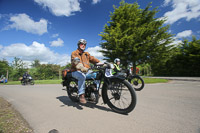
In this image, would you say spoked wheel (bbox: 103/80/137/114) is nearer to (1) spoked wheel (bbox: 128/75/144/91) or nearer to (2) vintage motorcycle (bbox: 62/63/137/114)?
(2) vintage motorcycle (bbox: 62/63/137/114)

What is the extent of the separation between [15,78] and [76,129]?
71.3 ft

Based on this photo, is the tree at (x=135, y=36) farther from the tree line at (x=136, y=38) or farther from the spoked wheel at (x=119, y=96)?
the spoked wheel at (x=119, y=96)

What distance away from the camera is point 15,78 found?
58.5 ft

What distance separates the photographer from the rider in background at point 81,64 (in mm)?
2473

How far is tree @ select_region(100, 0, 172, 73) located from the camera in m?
11.6

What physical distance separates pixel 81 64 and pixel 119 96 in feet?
3.88

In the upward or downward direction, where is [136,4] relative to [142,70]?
upward

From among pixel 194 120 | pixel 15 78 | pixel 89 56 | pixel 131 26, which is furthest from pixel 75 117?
pixel 15 78

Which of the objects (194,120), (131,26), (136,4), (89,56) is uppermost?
(136,4)

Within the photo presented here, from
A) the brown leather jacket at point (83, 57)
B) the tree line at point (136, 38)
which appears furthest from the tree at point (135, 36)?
the brown leather jacket at point (83, 57)

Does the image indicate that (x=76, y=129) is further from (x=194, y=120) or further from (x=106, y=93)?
(x=194, y=120)

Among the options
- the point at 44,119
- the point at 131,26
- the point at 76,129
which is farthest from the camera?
the point at 131,26

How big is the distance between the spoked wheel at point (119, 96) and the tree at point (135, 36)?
9.59 m

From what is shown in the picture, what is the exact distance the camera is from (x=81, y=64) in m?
2.50
